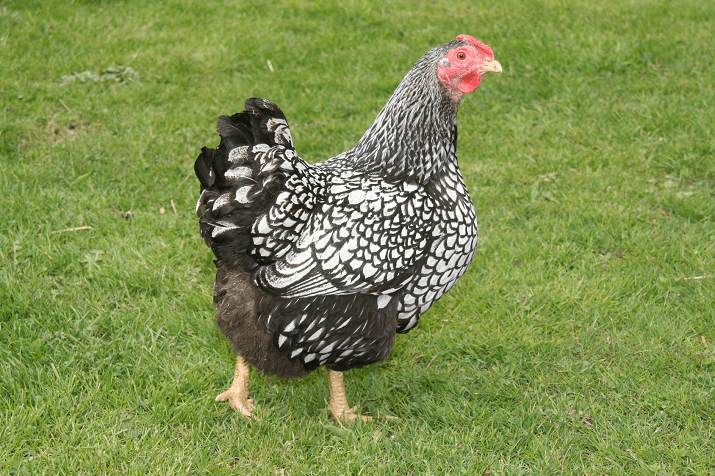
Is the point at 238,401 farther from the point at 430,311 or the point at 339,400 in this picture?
the point at 430,311

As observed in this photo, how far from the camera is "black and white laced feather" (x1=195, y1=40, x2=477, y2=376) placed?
280 cm

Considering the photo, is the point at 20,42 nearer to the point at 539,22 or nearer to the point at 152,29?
the point at 152,29

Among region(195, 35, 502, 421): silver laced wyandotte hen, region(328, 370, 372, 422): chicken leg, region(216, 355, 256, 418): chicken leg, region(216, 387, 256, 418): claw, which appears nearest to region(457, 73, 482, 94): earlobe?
region(195, 35, 502, 421): silver laced wyandotte hen

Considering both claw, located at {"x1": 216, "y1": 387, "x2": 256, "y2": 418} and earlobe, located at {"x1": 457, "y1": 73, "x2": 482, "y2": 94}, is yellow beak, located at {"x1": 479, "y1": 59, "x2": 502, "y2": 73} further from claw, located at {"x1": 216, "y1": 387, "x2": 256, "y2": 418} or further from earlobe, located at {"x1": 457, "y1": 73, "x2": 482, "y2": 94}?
claw, located at {"x1": 216, "y1": 387, "x2": 256, "y2": 418}

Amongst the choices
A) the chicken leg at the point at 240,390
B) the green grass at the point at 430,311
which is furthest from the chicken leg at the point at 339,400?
the chicken leg at the point at 240,390

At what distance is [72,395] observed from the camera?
3.26m

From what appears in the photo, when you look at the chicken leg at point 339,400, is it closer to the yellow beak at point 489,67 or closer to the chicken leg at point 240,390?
the chicken leg at point 240,390

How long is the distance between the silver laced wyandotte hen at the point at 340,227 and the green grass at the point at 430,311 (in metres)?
0.58

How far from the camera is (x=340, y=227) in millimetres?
2900

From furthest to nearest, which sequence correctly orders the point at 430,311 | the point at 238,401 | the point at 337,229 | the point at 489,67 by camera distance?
1. the point at 430,311
2. the point at 238,401
3. the point at 489,67
4. the point at 337,229

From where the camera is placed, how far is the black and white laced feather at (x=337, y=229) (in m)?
2.80

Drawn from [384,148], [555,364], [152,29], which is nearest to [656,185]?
[555,364]

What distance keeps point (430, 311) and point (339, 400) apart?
0.99m

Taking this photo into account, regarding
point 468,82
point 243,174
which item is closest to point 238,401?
point 243,174
